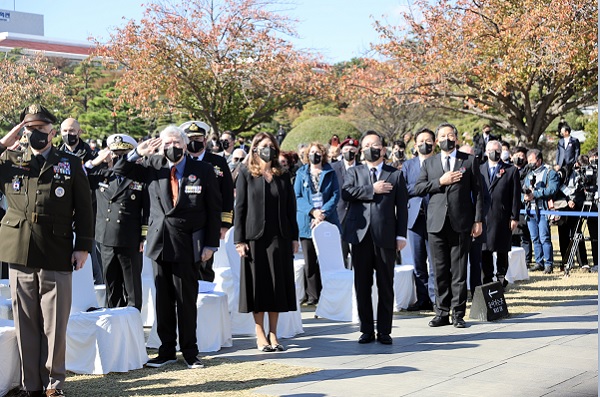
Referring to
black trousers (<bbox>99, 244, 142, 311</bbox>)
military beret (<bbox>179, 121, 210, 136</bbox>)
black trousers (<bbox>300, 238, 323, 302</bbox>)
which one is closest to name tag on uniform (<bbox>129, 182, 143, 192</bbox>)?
black trousers (<bbox>99, 244, 142, 311</bbox>)

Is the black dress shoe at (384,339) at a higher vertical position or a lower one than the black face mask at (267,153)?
lower

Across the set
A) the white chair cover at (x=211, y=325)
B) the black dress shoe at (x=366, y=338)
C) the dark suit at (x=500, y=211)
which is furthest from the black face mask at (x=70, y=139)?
the dark suit at (x=500, y=211)

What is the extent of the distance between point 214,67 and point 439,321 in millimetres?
16814

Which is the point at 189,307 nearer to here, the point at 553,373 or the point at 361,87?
the point at 553,373

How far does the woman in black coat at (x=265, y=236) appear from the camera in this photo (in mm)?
9297

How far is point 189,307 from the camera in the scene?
8734 millimetres

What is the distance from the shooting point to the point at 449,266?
35.6ft

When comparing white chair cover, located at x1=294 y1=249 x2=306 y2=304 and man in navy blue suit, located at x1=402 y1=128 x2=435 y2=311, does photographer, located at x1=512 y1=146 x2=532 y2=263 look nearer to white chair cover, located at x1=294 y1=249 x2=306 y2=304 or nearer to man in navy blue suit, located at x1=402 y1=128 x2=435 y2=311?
man in navy blue suit, located at x1=402 y1=128 x2=435 y2=311

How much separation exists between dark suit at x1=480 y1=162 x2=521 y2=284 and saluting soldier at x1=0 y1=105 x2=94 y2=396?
6902 millimetres

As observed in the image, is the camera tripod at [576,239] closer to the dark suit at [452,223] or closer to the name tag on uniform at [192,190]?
the dark suit at [452,223]

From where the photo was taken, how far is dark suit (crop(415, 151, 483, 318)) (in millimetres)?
10625

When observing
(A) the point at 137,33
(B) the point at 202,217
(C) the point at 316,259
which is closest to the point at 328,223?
(C) the point at 316,259

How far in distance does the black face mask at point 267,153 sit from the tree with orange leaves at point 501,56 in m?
13.0

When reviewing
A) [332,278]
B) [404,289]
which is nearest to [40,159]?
[332,278]
